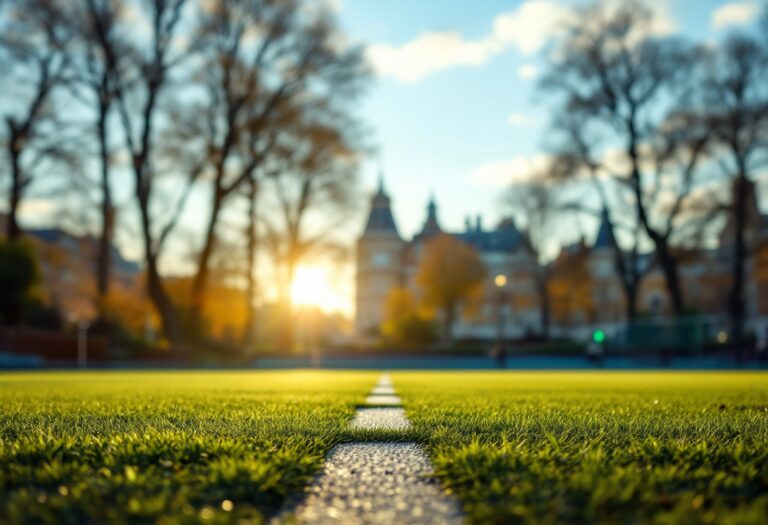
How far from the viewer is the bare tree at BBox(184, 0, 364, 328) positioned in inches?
1201

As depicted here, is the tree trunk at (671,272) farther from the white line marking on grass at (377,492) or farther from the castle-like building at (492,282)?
the castle-like building at (492,282)

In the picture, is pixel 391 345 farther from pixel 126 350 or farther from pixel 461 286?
pixel 126 350

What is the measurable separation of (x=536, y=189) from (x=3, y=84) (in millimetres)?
33492

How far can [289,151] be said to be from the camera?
31.6 metres

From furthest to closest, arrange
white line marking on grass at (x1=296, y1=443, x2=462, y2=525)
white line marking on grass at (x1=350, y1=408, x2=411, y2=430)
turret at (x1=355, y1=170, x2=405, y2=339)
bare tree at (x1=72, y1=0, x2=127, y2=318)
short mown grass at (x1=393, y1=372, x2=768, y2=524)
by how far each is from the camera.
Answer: turret at (x1=355, y1=170, x2=405, y2=339), bare tree at (x1=72, y1=0, x2=127, y2=318), white line marking on grass at (x1=350, y1=408, x2=411, y2=430), white line marking on grass at (x1=296, y1=443, x2=462, y2=525), short mown grass at (x1=393, y1=372, x2=768, y2=524)

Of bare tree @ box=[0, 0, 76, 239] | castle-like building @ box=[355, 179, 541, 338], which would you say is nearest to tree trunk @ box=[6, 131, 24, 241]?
bare tree @ box=[0, 0, 76, 239]

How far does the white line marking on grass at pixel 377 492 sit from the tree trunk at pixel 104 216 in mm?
30169

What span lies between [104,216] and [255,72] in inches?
366

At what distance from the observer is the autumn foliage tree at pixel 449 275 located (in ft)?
177

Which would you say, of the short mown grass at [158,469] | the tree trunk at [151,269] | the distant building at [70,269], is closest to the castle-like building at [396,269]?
the distant building at [70,269]

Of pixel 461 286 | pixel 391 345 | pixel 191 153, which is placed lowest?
pixel 391 345

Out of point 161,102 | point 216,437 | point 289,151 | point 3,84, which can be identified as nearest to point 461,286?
point 289,151

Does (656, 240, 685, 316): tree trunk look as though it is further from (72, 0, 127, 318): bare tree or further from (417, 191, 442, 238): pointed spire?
(417, 191, 442, 238): pointed spire

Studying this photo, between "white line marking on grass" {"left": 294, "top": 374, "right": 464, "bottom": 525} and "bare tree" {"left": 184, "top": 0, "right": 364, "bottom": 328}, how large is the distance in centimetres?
2795
